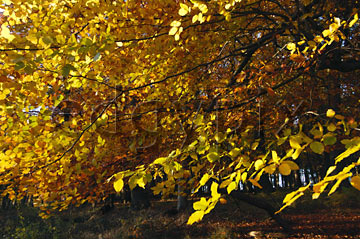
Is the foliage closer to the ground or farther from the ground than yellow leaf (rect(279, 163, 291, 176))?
farther from the ground

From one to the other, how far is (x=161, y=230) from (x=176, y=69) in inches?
301

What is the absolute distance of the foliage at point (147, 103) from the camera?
2.08m

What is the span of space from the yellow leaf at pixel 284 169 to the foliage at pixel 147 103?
2cm

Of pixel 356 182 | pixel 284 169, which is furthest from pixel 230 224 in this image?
pixel 356 182

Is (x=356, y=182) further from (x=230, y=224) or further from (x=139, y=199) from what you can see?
A: (x=139, y=199)

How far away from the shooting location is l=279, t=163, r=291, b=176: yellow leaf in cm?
162

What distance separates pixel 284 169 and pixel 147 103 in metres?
2.89

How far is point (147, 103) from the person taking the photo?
423 cm

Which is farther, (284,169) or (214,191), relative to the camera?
(214,191)

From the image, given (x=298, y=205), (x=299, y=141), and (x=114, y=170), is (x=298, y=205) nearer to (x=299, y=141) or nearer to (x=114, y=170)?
(x=114, y=170)

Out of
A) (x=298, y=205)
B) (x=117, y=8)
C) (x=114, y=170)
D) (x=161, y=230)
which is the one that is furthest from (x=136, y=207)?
(x=117, y=8)

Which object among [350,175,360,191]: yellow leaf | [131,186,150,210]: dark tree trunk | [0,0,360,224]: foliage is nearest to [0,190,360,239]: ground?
[131,186,150,210]: dark tree trunk

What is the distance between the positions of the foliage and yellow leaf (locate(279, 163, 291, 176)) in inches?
0.6

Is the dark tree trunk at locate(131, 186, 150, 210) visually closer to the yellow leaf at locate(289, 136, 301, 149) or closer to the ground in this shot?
the ground
